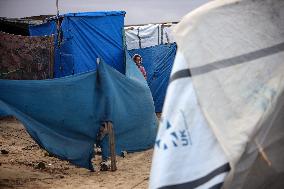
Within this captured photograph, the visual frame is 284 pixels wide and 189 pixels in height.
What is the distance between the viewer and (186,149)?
70.4 inches

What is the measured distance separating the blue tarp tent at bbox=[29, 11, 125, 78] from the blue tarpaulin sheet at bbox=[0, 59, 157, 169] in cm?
397

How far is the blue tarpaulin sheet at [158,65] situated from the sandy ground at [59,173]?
17.6ft

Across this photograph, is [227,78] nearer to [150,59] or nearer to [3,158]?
[3,158]

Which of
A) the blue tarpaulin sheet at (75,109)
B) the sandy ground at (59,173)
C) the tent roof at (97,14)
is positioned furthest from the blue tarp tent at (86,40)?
the blue tarpaulin sheet at (75,109)

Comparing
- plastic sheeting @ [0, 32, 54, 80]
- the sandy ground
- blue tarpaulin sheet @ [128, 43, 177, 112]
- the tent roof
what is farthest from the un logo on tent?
blue tarpaulin sheet @ [128, 43, 177, 112]

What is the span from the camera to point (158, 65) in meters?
11.9

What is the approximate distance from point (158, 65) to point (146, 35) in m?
2.47

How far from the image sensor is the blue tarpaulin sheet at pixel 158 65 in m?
11.8

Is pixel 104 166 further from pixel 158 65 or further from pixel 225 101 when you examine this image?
pixel 158 65

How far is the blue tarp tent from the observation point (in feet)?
31.6

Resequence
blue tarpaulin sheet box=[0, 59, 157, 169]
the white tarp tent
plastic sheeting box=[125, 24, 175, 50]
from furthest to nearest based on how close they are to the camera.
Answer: plastic sheeting box=[125, 24, 175, 50] < blue tarpaulin sheet box=[0, 59, 157, 169] < the white tarp tent

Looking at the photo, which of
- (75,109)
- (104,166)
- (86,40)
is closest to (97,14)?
(86,40)

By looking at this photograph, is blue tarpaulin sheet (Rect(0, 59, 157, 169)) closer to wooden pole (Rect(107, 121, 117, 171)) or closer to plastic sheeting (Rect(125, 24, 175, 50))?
wooden pole (Rect(107, 121, 117, 171))

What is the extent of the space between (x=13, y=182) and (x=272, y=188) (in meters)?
3.61
